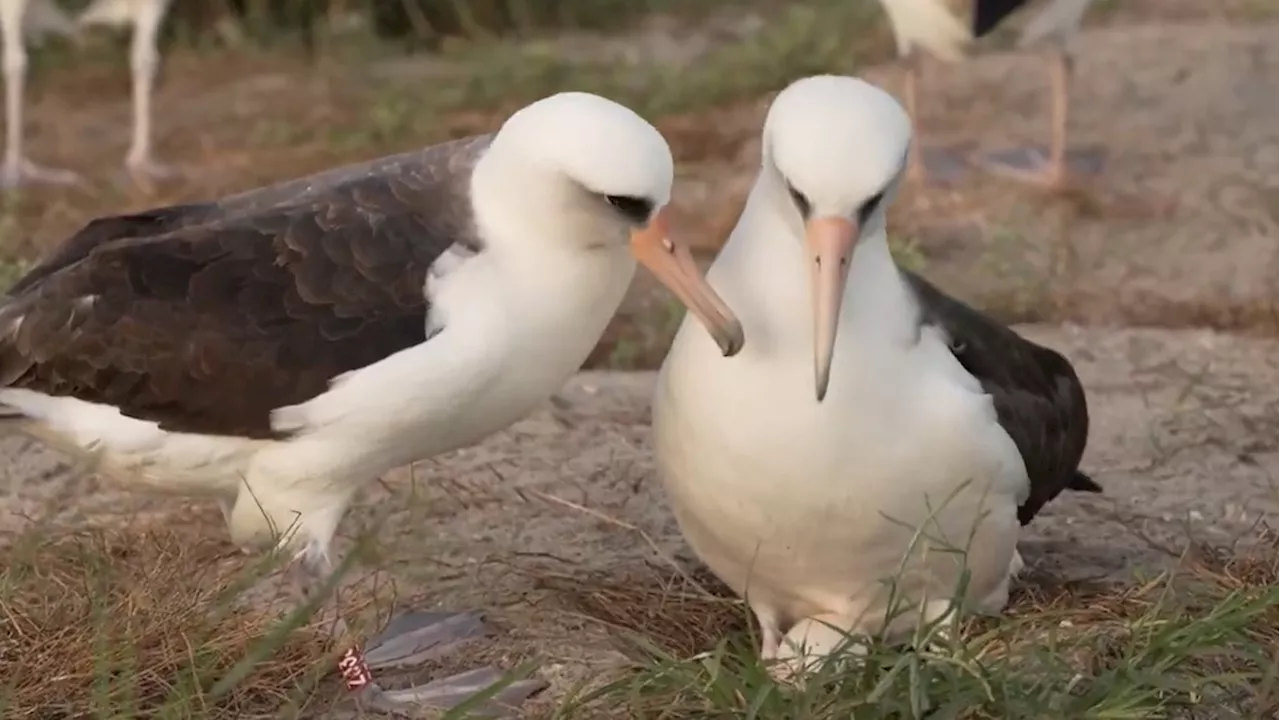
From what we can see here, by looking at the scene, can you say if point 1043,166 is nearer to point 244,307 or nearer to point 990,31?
point 990,31

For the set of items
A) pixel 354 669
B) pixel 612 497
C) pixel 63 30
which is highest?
pixel 354 669

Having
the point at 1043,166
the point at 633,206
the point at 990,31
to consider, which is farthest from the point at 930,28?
the point at 633,206

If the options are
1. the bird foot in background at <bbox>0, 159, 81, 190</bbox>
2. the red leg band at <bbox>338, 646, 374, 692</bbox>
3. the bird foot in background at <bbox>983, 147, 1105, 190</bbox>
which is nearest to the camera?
the red leg band at <bbox>338, 646, 374, 692</bbox>

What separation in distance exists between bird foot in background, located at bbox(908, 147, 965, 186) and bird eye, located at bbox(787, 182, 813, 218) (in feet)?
11.5

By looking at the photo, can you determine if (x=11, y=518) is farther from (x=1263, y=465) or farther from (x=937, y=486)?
(x=1263, y=465)

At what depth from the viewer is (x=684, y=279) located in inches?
105

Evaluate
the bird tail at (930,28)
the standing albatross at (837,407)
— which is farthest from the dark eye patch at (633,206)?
the bird tail at (930,28)

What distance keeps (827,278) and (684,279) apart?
0.27 metres

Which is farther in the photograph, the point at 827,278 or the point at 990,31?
the point at 990,31

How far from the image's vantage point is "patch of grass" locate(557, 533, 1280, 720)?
2520 millimetres

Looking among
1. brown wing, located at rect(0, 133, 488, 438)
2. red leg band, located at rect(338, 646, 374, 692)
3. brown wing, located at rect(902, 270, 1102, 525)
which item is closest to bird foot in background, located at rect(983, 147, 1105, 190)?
brown wing, located at rect(902, 270, 1102, 525)

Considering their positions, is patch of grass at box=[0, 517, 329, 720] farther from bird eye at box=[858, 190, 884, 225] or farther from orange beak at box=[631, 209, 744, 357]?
bird eye at box=[858, 190, 884, 225]

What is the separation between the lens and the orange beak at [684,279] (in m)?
2.57

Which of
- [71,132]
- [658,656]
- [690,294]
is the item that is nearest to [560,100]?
[690,294]
